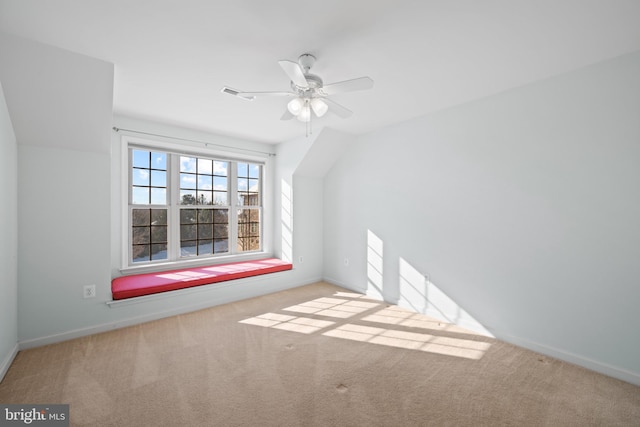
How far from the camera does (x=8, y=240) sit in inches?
84.2

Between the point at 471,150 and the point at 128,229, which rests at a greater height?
the point at 471,150

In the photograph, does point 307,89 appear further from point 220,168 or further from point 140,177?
point 140,177

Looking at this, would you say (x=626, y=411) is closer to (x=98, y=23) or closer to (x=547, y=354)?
(x=547, y=354)

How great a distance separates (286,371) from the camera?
213cm

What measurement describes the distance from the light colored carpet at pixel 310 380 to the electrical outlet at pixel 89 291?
426mm

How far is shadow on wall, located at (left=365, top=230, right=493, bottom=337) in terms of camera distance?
9.71ft

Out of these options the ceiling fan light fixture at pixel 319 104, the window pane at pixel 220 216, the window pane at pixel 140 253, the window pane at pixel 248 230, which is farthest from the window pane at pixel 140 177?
the ceiling fan light fixture at pixel 319 104

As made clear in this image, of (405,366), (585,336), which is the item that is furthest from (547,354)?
(405,366)

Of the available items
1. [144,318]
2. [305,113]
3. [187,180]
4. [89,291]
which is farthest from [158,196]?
[305,113]

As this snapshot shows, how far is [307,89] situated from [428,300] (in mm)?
2789

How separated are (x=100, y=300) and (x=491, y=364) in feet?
12.7

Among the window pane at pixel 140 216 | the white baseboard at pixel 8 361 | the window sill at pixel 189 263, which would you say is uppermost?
the window pane at pixel 140 216

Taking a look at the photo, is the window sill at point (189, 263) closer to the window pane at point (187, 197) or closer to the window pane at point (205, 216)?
the window pane at point (205, 216)

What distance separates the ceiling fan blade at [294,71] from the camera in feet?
5.41
